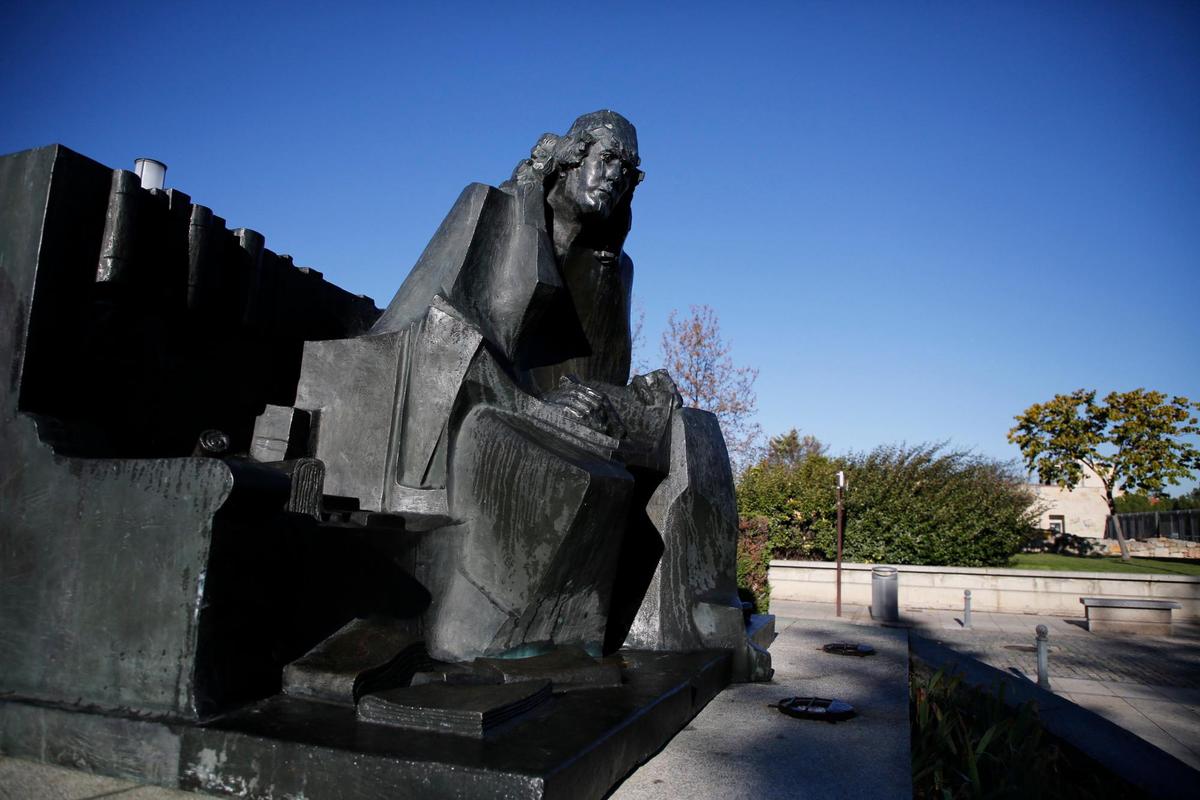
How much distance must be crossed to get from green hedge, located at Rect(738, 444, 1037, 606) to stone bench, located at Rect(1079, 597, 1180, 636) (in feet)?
14.7

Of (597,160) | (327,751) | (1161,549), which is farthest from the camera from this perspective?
(1161,549)

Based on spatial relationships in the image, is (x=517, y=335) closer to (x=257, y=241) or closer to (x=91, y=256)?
(x=257, y=241)

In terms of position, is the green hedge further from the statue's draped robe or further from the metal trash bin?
the statue's draped robe

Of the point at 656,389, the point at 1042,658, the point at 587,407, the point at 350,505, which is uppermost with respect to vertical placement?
the point at 656,389

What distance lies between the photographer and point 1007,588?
46.1 feet

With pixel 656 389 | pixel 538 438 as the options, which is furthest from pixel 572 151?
pixel 538 438

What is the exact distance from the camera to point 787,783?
2.14 metres

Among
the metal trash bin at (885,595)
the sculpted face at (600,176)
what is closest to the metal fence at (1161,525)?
the metal trash bin at (885,595)

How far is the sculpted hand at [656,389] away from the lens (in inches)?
144

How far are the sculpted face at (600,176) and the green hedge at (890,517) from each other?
13026 mm

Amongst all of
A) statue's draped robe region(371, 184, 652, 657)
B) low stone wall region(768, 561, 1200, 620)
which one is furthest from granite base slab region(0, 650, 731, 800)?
low stone wall region(768, 561, 1200, 620)

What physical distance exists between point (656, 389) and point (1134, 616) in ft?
36.4

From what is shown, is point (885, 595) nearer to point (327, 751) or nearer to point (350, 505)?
point (350, 505)

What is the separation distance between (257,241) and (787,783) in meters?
2.98
